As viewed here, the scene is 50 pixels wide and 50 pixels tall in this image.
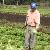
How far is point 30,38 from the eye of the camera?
10.6 m

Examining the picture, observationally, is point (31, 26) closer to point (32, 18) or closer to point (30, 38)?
point (32, 18)

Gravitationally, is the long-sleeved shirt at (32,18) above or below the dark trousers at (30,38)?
above

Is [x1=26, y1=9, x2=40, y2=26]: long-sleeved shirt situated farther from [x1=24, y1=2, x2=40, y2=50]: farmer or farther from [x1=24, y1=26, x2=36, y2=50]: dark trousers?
[x1=24, y1=26, x2=36, y2=50]: dark trousers

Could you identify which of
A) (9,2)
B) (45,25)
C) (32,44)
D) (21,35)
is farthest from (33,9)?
(9,2)

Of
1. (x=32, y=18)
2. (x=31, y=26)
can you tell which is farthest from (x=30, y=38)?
(x=32, y=18)

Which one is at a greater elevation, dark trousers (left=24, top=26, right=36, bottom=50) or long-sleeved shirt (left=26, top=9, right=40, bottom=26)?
long-sleeved shirt (left=26, top=9, right=40, bottom=26)

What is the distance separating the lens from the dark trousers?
1059 cm

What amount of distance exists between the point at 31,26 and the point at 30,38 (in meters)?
0.39

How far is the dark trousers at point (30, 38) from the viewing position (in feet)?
34.7

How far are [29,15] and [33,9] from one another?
0.26 meters

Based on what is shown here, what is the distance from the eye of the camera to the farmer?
34.4 feet

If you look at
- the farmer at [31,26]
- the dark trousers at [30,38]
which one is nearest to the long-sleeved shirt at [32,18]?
the farmer at [31,26]

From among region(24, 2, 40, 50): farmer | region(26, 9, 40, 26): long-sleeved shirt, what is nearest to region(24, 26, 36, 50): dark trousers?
region(24, 2, 40, 50): farmer

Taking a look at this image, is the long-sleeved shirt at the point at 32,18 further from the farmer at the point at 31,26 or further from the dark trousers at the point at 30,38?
the dark trousers at the point at 30,38
